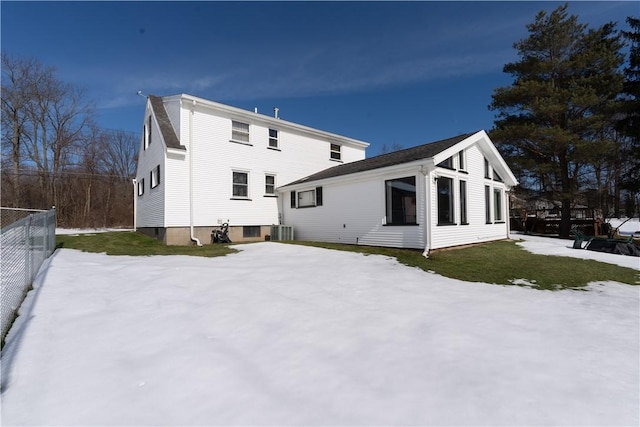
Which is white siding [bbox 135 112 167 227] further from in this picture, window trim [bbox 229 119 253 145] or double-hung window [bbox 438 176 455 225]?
double-hung window [bbox 438 176 455 225]

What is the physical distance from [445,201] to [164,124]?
12.2 meters

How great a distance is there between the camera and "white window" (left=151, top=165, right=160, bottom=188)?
14.1m

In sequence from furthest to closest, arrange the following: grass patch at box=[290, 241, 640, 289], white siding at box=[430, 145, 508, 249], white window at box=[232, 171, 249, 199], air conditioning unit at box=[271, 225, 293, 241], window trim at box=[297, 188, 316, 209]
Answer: air conditioning unit at box=[271, 225, 293, 241] < white window at box=[232, 171, 249, 199] < window trim at box=[297, 188, 316, 209] < white siding at box=[430, 145, 508, 249] < grass patch at box=[290, 241, 640, 289]

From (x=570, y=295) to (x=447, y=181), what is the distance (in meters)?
6.20

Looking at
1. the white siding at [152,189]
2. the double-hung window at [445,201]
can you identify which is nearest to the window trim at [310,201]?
the double-hung window at [445,201]

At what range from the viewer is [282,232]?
15.2 metres

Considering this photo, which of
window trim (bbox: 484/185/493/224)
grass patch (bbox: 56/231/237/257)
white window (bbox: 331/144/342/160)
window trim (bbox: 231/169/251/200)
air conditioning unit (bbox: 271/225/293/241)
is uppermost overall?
white window (bbox: 331/144/342/160)

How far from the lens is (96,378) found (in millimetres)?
2785

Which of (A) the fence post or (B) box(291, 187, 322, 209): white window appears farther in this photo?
(B) box(291, 187, 322, 209): white window

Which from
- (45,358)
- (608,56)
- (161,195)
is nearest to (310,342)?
(45,358)

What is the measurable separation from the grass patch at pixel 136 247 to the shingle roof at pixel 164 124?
167 inches

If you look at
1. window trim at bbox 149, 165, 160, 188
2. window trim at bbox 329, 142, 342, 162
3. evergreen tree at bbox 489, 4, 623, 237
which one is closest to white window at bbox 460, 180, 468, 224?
window trim at bbox 329, 142, 342, 162

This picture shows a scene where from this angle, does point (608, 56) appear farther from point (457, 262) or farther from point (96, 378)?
point (96, 378)

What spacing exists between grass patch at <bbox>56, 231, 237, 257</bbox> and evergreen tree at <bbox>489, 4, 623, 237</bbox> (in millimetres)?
18479
